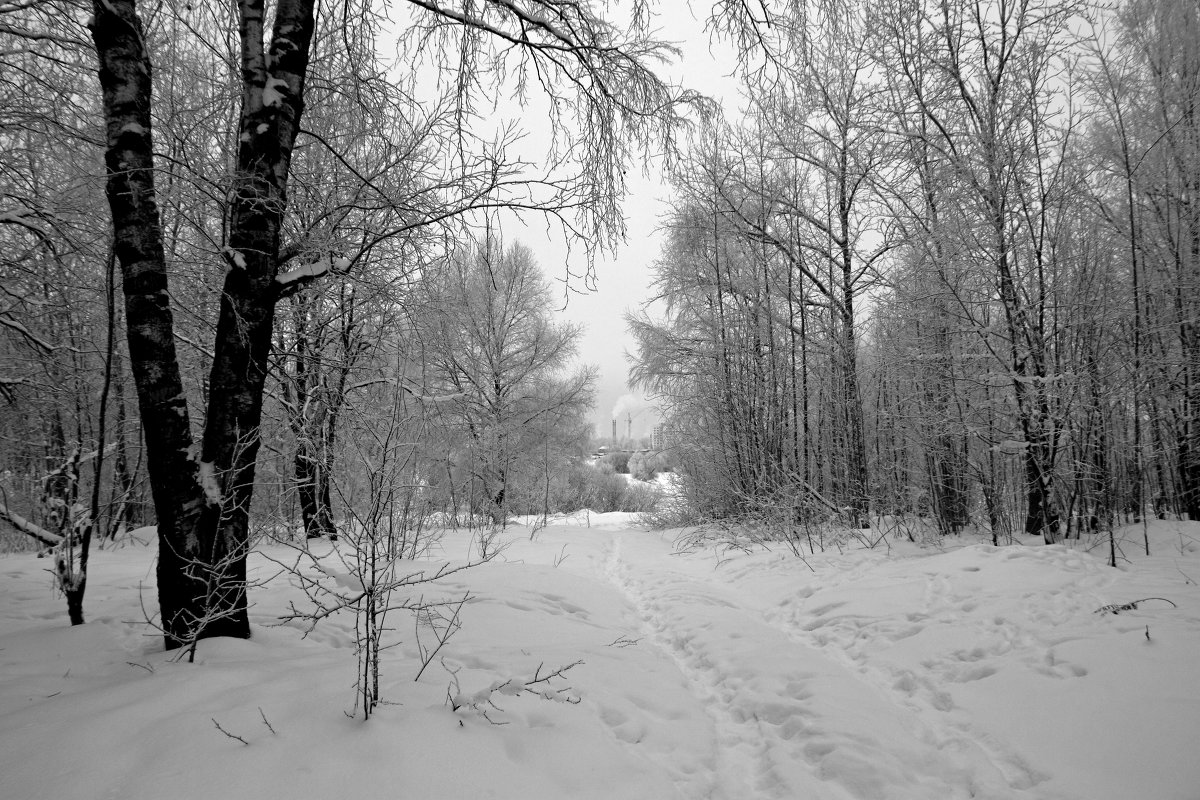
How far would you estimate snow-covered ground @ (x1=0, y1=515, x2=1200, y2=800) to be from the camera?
1782 millimetres

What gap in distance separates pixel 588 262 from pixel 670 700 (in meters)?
2.91

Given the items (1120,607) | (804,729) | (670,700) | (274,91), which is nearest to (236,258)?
(274,91)

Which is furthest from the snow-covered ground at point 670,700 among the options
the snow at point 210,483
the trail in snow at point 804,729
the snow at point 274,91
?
the snow at point 274,91

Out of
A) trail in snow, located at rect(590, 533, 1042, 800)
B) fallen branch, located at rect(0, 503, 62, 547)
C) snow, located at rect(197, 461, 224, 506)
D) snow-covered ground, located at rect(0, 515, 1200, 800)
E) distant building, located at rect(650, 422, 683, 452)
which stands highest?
distant building, located at rect(650, 422, 683, 452)

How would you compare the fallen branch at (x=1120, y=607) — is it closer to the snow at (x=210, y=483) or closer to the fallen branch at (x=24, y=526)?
the snow at (x=210, y=483)

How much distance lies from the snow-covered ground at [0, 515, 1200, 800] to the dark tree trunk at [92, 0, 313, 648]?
47 cm

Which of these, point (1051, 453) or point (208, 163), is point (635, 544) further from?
point (208, 163)

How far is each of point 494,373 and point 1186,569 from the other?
13.3m

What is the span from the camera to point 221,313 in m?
2.71

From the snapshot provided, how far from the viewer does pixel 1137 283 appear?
4945mm

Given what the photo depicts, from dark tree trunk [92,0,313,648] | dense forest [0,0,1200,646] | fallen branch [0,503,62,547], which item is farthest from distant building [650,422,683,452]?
fallen branch [0,503,62,547]

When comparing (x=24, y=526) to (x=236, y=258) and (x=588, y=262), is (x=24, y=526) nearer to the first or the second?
(x=236, y=258)

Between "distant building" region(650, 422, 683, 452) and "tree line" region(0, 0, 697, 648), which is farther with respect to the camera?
"distant building" region(650, 422, 683, 452)

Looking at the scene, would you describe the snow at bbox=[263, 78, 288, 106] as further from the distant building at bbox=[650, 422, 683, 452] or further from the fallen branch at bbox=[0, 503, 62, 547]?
the distant building at bbox=[650, 422, 683, 452]
